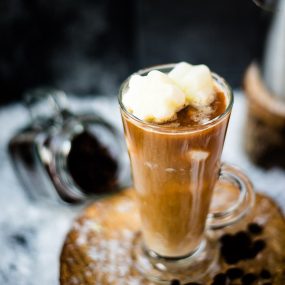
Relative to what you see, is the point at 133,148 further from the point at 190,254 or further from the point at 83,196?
the point at 83,196

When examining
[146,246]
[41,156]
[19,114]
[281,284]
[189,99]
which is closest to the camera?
[189,99]

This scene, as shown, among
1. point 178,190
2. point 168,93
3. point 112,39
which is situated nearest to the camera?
point 168,93

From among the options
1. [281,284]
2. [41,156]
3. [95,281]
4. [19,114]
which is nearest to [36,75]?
[19,114]

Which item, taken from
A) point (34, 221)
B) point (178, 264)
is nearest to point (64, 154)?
Result: point (34, 221)

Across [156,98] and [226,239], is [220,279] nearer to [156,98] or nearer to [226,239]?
[226,239]

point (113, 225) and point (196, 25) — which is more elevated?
point (196, 25)

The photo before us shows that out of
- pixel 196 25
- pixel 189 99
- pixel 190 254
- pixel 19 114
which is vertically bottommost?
pixel 19 114
